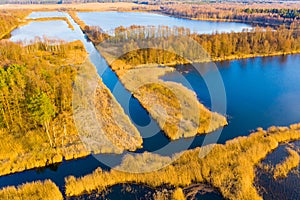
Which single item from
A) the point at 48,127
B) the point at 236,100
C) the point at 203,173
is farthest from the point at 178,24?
the point at 203,173

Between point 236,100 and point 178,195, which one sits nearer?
point 178,195

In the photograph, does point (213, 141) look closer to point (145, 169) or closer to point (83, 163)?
point (145, 169)

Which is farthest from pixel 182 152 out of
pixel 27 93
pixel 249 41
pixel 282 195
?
pixel 249 41

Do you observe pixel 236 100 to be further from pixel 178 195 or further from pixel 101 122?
pixel 178 195

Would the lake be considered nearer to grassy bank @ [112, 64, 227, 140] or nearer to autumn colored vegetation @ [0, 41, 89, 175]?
grassy bank @ [112, 64, 227, 140]

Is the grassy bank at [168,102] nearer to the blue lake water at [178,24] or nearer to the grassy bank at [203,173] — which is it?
the grassy bank at [203,173]

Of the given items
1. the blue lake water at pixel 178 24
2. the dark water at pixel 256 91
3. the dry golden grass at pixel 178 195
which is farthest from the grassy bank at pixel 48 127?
the blue lake water at pixel 178 24

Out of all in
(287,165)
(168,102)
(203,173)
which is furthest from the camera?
(168,102)
